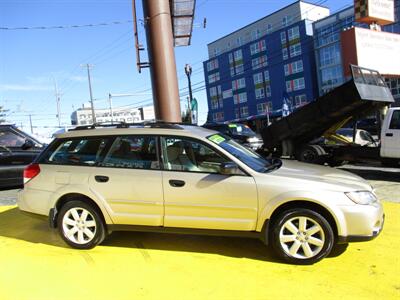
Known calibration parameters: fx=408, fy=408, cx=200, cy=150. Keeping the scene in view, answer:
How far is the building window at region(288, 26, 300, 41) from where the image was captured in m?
63.6

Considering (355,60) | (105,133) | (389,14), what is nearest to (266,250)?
(105,133)

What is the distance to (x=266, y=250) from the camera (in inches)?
191

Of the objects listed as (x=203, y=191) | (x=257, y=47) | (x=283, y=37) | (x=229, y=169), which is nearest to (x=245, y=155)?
(x=229, y=169)

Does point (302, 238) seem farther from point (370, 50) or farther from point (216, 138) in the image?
point (370, 50)

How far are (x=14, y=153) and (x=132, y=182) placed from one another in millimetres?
6400

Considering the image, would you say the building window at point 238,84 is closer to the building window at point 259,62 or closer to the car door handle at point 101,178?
the building window at point 259,62

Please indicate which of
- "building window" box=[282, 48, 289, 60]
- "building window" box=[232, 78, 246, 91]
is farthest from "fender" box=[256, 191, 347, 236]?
"building window" box=[232, 78, 246, 91]

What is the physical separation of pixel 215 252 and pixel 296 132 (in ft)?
25.0

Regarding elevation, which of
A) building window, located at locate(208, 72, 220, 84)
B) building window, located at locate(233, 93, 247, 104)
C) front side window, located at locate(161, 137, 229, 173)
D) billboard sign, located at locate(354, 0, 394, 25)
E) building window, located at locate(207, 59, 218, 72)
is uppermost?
building window, located at locate(207, 59, 218, 72)

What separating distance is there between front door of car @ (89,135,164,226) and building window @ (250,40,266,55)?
68.4 meters

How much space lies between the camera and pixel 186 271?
170 inches

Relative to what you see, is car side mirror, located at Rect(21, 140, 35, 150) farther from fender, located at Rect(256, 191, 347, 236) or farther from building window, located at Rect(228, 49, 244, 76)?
building window, located at Rect(228, 49, 244, 76)

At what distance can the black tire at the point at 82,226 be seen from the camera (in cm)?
500

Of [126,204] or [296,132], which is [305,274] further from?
[296,132]
